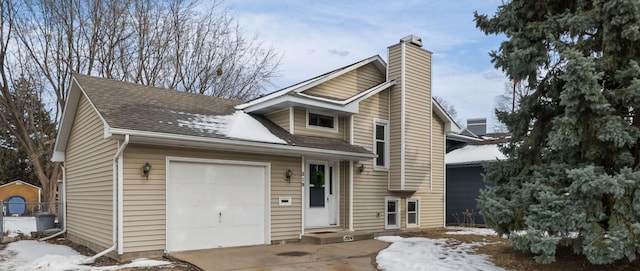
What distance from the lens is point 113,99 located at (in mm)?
9242

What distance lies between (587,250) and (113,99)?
8944mm

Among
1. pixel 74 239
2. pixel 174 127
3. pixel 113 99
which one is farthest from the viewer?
pixel 74 239

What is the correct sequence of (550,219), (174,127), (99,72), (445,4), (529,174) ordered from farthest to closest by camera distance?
(99,72)
(445,4)
(174,127)
(529,174)
(550,219)

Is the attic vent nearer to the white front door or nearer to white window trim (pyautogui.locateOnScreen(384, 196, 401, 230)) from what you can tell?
the white front door

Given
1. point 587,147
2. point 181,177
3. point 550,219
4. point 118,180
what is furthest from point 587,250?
point 118,180

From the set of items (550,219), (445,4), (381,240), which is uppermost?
(445,4)

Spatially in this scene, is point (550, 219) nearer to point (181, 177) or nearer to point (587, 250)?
point (587, 250)

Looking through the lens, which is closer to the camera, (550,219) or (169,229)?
(550,219)

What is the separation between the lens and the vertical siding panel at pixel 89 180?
862 centimetres

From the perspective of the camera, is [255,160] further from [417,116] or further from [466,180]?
[466,180]

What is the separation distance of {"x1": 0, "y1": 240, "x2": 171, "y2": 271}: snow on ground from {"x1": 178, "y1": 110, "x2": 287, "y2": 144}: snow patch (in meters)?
2.75

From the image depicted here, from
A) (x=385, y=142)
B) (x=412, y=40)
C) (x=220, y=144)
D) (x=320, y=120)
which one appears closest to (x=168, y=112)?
(x=220, y=144)

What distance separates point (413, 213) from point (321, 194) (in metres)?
3.51

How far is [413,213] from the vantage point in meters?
13.3
